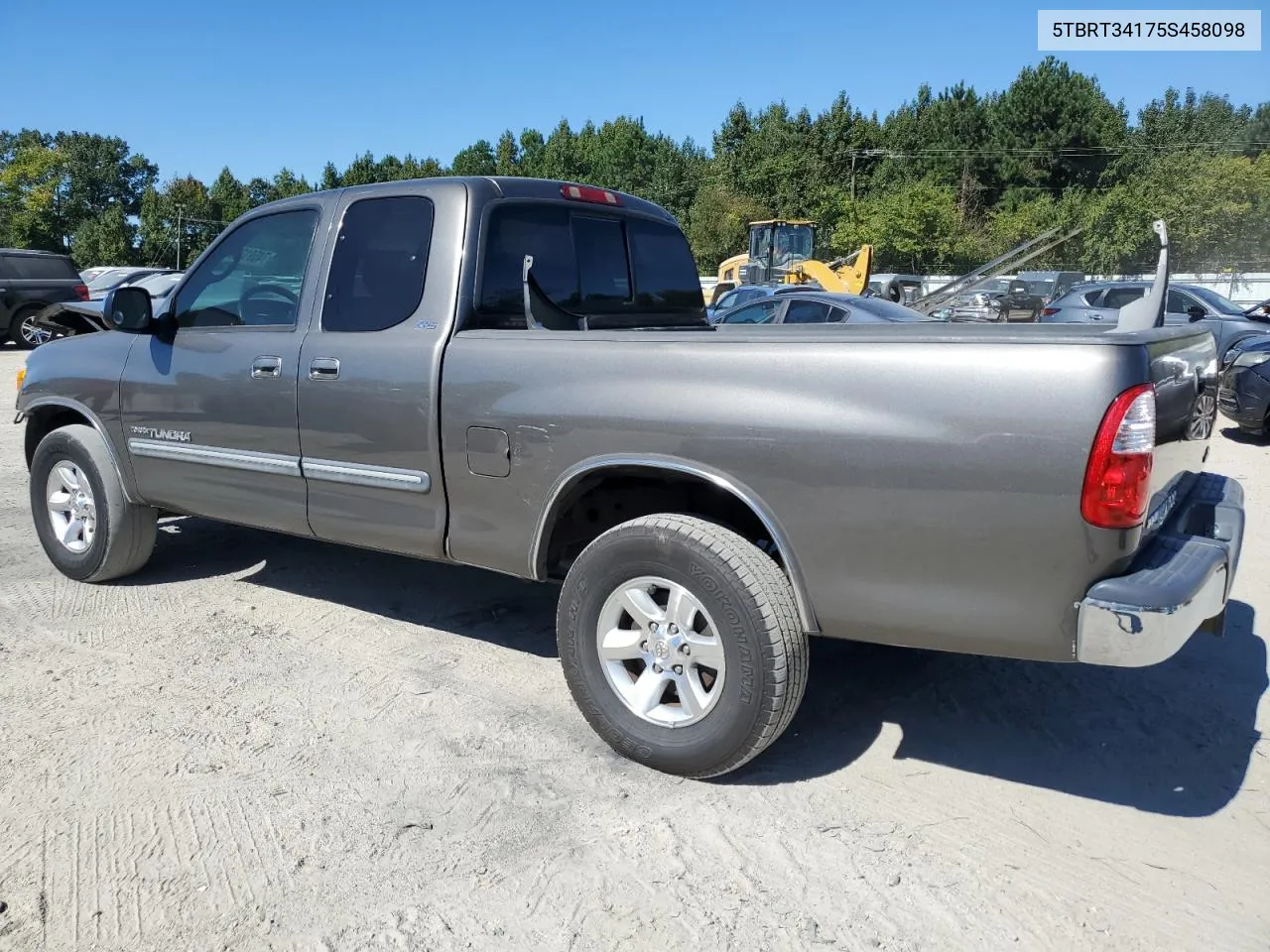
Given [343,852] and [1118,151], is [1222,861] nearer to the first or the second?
[343,852]

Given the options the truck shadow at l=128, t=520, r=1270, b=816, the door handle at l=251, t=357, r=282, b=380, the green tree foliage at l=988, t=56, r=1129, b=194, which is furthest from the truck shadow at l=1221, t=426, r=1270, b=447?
the green tree foliage at l=988, t=56, r=1129, b=194

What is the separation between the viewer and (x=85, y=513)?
16.9 ft

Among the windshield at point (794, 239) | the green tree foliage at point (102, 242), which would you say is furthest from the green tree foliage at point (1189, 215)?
the green tree foliage at point (102, 242)

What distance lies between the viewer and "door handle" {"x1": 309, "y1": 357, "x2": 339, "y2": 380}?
395cm

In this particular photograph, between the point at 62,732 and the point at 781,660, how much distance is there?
2595 millimetres

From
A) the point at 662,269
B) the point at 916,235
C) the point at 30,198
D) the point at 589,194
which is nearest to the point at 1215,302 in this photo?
the point at 662,269

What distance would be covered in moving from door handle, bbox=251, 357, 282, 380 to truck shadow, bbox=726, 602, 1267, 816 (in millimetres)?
2505

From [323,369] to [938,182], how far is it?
60.4m

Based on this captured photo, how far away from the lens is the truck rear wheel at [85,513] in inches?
196

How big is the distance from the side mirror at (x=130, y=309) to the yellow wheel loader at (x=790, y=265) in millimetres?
19265

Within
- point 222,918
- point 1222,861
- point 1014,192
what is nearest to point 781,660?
point 1222,861

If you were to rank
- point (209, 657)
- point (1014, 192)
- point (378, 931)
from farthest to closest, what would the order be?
point (1014, 192)
point (209, 657)
point (378, 931)

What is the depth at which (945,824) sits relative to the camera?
3.02 meters

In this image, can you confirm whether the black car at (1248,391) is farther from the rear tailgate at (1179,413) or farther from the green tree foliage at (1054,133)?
the green tree foliage at (1054,133)
